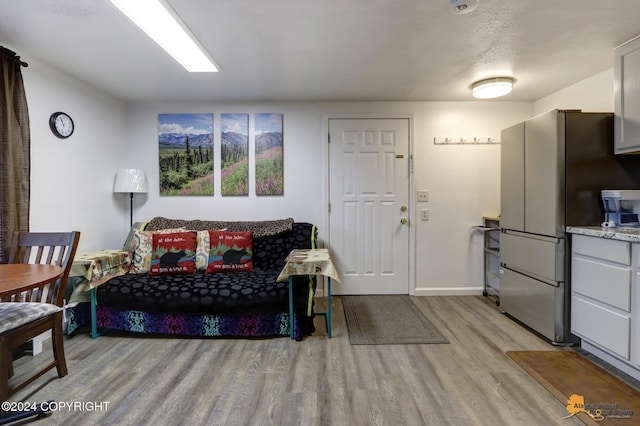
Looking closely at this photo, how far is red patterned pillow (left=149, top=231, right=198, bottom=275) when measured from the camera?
276cm

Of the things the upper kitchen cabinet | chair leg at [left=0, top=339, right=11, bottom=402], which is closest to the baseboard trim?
the upper kitchen cabinet

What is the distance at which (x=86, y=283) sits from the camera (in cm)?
244

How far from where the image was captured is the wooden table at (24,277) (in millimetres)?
1343

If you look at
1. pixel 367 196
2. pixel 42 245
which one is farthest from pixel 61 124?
pixel 367 196

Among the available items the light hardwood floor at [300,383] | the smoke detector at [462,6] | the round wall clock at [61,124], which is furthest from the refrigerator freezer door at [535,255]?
the round wall clock at [61,124]

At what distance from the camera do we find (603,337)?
2.00 m

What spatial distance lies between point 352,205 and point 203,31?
7.20 ft

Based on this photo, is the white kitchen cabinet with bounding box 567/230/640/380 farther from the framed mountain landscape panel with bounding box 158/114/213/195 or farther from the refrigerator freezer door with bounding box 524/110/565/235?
the framed mountain landscape panel with bounding box 158/114/213/195

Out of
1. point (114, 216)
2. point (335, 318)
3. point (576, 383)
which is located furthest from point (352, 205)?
point (114, 216)

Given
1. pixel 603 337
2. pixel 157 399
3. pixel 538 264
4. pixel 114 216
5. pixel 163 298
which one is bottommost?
pixel 157 399

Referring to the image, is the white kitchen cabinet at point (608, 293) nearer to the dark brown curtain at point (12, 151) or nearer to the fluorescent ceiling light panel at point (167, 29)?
the fluorescent ceiling light panel at point (167, 29)

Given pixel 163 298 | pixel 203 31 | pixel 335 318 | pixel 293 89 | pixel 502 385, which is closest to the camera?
pixel 502 385

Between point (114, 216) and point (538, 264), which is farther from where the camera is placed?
point (114, 216)

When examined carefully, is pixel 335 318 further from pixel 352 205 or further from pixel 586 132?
pixel 586 132
